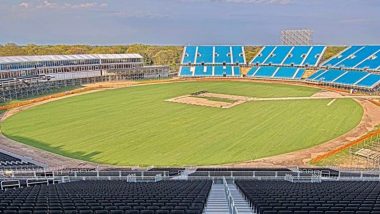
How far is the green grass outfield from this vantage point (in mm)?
30156

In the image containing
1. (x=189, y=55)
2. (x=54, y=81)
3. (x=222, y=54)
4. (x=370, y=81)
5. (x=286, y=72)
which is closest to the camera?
(x=370, y=81)

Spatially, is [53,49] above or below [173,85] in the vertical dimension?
above

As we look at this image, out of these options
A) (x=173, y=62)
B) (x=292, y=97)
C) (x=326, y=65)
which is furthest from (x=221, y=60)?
(x=292, y=97)

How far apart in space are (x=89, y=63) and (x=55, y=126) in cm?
4107

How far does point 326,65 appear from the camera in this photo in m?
81.2

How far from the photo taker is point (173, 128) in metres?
38.2

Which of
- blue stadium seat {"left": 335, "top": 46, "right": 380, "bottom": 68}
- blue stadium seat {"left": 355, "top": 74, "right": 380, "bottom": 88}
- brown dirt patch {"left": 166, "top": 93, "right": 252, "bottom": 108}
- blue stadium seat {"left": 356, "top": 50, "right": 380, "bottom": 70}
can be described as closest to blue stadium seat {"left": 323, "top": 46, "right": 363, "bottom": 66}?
blue stadium seat {"left": 335, "top": 46, "right": 380, "bottom": 68}

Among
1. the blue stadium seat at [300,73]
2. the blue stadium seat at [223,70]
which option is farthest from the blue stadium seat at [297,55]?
the blue stadium seat at [223,70]

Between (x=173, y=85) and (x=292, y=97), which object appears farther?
(x=173, y=85)

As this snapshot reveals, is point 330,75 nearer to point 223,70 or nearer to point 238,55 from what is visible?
point 223,70

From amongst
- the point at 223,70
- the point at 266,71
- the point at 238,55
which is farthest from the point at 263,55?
the point at 223,70

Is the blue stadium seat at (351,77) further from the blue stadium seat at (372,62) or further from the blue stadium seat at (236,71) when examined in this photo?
the blue stadium seat at (236,71)

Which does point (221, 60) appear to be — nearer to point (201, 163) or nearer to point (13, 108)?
A: point (13, 108)

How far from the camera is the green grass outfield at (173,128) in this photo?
98.9 ft
